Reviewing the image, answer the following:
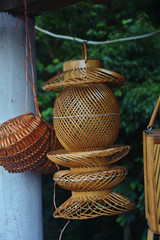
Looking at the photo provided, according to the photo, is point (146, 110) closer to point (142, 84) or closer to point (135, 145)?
point (142, 84)

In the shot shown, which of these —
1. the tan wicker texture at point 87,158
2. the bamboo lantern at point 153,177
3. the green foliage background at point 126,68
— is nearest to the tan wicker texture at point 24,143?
the tan wicker texture at point 87,158

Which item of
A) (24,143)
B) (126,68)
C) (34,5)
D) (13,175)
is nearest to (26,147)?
(24,143)

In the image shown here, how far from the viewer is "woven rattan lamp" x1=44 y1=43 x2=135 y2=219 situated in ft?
3.36

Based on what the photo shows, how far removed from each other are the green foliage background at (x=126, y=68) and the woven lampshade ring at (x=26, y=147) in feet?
3.80

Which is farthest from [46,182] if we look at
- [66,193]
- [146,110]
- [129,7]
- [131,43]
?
[129,7]

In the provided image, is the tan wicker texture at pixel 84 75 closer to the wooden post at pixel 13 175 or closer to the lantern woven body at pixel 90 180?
the lantern woven body at pixel 90 180

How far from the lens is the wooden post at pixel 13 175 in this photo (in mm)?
1394

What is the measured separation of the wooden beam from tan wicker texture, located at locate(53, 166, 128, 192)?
67 centimetres

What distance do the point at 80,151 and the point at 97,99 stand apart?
6.8 inches

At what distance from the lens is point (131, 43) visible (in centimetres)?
296

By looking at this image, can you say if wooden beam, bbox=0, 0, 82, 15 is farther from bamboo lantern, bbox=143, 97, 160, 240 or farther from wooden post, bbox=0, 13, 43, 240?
bamboo lantern, bbox=143, 97, 160, 240

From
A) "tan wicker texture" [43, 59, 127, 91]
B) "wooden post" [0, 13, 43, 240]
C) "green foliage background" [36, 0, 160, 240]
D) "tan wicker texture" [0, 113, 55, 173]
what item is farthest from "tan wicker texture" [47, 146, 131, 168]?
"green foliage background" [36, 0, 160, 240]

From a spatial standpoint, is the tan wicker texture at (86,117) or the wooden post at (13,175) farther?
the wooden post at (13,175)

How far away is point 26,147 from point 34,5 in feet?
1.94
